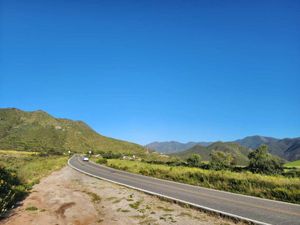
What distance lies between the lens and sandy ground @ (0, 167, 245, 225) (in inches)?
479

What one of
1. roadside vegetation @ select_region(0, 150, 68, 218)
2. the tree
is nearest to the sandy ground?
roadside vegetation @ select_region(0, 150, 68, 218)

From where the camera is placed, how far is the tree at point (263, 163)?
66.6 metres

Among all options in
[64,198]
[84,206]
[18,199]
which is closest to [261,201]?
[84,206]

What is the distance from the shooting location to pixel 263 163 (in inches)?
2736

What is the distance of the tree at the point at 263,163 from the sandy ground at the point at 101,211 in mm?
54149

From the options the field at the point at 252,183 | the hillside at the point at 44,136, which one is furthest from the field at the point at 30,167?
the hillside at the point at 44,136

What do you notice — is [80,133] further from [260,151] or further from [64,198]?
[64,198]

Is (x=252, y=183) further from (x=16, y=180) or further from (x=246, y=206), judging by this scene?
(x=16, y=180)

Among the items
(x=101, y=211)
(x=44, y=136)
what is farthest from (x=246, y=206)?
(x=44, y=136)

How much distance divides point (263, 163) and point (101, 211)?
209 feet

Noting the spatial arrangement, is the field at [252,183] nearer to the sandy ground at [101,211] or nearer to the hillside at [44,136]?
the sandy ground at [101,211]

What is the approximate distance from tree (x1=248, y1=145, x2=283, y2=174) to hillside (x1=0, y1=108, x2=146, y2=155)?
83.9 metres

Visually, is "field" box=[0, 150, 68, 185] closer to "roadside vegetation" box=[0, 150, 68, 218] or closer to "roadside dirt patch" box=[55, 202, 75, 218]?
"roadside vegetation" box=[0, 150, 68, 218]

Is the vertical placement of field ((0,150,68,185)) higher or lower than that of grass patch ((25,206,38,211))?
higher
